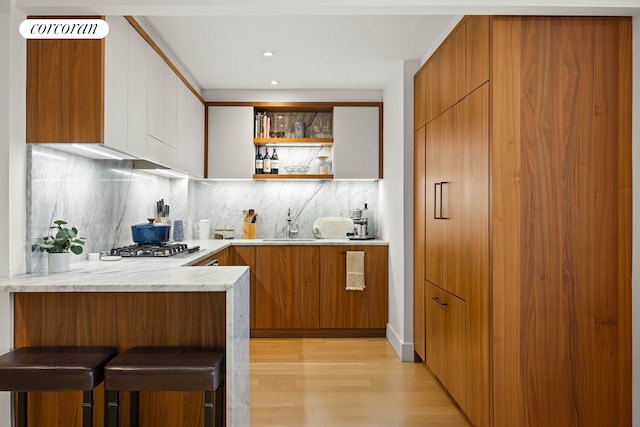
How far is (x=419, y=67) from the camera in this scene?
407 cm

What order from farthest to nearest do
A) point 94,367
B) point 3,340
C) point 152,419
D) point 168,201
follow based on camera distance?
1. point 168,201
2. point 152,419
3. point 3,340
4. point 94,367

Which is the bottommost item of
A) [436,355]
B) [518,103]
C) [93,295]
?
[436,355]

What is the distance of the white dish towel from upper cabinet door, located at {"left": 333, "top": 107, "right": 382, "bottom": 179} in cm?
87

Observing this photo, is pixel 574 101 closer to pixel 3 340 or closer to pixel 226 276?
pixel 226 276

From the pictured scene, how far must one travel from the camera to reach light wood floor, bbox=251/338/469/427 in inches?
115

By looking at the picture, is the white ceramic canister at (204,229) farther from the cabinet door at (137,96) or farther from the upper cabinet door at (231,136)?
the cabinet door at (137,96)

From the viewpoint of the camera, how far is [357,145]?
5.09 m

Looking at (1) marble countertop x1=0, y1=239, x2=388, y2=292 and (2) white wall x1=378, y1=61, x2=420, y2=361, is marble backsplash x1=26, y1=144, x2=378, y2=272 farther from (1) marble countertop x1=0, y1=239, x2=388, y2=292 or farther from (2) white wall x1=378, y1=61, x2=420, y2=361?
(2) white wall x1=378, y1=61, x2=420, y2=361

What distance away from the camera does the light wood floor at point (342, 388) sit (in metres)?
2.93

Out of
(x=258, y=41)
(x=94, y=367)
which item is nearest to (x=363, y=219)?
(x=258, y=41)

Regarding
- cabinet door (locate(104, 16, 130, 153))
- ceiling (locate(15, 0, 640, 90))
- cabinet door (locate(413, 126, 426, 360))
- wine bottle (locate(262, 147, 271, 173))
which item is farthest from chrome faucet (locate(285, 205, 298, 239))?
cabinet door (locate(104, 16, 130, 153))

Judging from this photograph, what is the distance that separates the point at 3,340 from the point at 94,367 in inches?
22.3

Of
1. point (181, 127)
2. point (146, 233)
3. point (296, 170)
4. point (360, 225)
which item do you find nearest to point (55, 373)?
point (146, 233)

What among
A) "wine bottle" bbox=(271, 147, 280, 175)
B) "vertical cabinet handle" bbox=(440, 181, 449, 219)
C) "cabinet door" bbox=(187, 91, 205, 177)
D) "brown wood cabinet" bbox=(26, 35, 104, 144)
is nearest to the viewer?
"brown wood cabinet" bbox=(26, 35, 104, 144)
